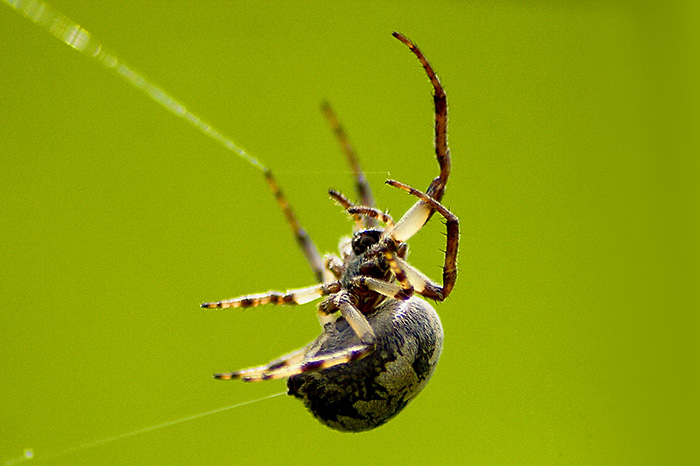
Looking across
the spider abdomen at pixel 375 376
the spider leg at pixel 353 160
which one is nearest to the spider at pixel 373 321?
the spider abdomen at pixel 375 376

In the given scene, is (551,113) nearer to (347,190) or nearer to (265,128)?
(265,128)

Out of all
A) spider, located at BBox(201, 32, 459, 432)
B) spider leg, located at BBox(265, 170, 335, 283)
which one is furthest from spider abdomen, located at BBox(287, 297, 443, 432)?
spider leg, located at BBox(265, 170, 335, 283)

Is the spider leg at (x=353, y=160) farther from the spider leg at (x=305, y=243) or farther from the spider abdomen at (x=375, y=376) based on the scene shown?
the spider abdomen at (x=375, y=376)

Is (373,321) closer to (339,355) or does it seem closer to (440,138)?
(339,355)

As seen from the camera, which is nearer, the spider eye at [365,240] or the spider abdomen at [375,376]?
the spider abdomen at [375,376]

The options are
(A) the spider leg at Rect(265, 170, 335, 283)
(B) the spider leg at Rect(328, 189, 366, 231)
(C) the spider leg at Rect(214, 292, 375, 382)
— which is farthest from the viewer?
(A) the spider leg at Rect(265, 170, 335, 283)

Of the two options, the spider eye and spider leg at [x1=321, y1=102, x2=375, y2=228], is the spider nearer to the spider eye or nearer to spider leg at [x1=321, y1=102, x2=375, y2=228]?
the spider eye
